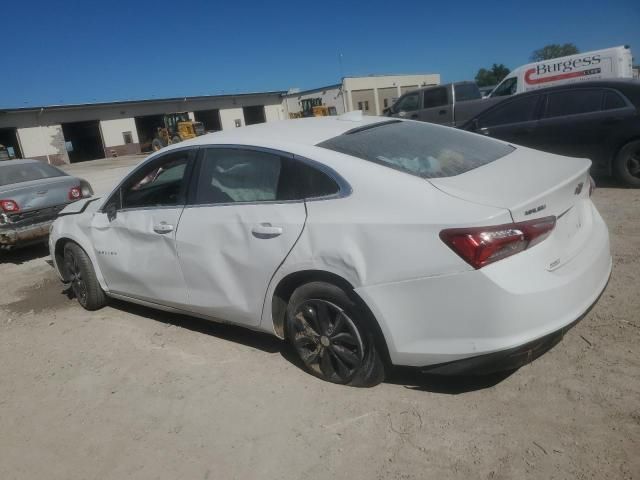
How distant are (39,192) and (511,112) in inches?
276

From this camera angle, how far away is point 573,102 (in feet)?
23.4

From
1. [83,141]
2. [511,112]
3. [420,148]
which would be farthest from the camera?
[83,141]

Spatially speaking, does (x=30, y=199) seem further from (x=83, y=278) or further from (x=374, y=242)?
(x=374, y=242)

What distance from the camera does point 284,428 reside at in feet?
8.85

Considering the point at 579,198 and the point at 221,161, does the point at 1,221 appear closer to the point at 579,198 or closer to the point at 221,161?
the point at 221,161

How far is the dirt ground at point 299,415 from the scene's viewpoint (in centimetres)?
233

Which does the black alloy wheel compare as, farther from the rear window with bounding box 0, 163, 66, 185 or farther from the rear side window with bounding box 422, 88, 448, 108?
the rear side window with bounding box 422, 88, 448, 108

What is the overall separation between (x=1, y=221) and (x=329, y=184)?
19.0 feet

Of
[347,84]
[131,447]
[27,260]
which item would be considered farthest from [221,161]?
[347,84]

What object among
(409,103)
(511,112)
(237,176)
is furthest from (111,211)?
(409,103)

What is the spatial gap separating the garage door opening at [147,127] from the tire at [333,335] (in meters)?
40.0

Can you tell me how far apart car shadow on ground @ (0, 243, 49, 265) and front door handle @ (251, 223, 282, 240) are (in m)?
5.76

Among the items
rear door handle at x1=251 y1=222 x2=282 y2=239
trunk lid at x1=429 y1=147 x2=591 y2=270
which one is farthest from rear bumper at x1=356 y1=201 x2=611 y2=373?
rear door handle at x1=251 y1=222 x2=282 y2=239

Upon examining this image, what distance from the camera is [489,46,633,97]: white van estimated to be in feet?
42.0
